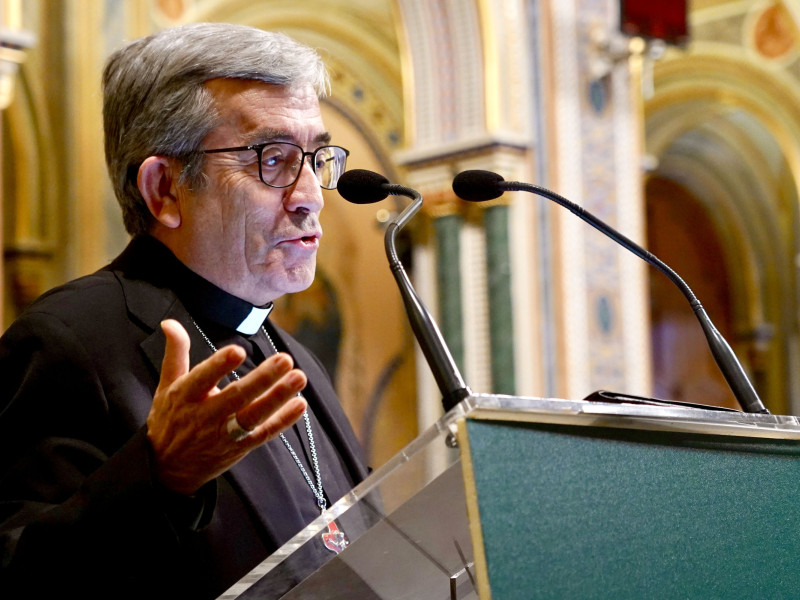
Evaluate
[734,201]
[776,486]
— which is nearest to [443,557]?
[776,486]

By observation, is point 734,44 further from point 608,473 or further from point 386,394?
point 608,473

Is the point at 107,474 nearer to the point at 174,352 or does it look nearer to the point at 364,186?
the point at 174,352

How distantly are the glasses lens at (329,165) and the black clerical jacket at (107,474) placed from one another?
33 cm

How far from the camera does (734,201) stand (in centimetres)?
1430

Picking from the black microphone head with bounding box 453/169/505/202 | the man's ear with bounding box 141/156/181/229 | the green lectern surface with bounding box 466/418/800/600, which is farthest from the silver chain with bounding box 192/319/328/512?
the green lectern surface with bounding box 466/418/800/600

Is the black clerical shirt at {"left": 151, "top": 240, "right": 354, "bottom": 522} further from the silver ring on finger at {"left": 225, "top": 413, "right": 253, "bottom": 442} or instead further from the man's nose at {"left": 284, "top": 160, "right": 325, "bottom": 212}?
the silver ring on finger at {"left": 225, "top": 413, "right": 253, "bottom": 442}

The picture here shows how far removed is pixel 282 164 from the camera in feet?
6.56

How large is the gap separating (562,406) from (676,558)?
9.8 inches

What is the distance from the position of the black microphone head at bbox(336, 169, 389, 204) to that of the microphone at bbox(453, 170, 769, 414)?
13 cm

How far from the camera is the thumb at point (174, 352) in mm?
1277

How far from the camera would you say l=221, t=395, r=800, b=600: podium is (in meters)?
1.19

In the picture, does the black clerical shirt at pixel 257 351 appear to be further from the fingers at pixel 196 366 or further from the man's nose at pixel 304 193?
the fingers at pixel 196 366

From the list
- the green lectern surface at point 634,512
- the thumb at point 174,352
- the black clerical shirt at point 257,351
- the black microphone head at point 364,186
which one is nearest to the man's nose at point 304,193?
the black microphone head at point 364,186

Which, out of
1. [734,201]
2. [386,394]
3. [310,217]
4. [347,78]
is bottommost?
[386,394]
